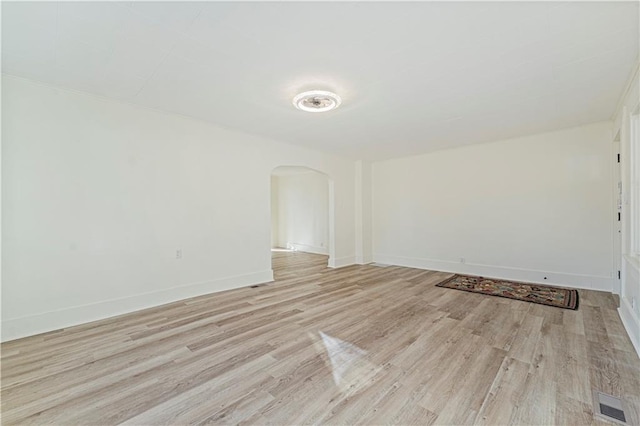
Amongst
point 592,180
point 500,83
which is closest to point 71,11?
point 500,83

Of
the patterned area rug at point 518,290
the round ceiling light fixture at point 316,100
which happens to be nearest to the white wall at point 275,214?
the patterned area rug at point 518,290

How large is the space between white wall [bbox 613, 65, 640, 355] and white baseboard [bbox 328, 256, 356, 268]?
→ 4.39 metres

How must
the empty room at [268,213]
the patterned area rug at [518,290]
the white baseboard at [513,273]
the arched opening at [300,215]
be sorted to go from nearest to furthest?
the empty room at [268,213] → the patterned area rug at [518,290] → the white baseboard at [513,273] → the arched opening at [300,215]

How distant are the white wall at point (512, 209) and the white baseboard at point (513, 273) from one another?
0.5 inches

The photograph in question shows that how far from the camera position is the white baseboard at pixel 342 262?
245 inches

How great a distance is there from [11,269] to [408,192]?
6.44 metres

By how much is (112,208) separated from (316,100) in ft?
9.09

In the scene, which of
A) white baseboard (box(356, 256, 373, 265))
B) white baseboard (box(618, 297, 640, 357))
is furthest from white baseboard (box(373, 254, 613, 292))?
white baseboard (box(618, 297, 640, 357))

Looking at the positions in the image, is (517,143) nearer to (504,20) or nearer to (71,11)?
(504,20)

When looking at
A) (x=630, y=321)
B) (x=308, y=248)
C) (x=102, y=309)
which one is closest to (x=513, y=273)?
(x=630, y=321)

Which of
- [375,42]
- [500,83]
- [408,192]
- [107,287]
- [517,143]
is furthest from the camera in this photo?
[408,192]

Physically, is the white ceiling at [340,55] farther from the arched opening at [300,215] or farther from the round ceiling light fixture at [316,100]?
the arched opening at [300,215]

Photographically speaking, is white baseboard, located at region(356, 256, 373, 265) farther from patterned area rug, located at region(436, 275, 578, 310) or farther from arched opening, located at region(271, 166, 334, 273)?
patterned area rug, located at region(436, 275, 578, 310)

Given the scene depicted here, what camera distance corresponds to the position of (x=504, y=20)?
194 cm
